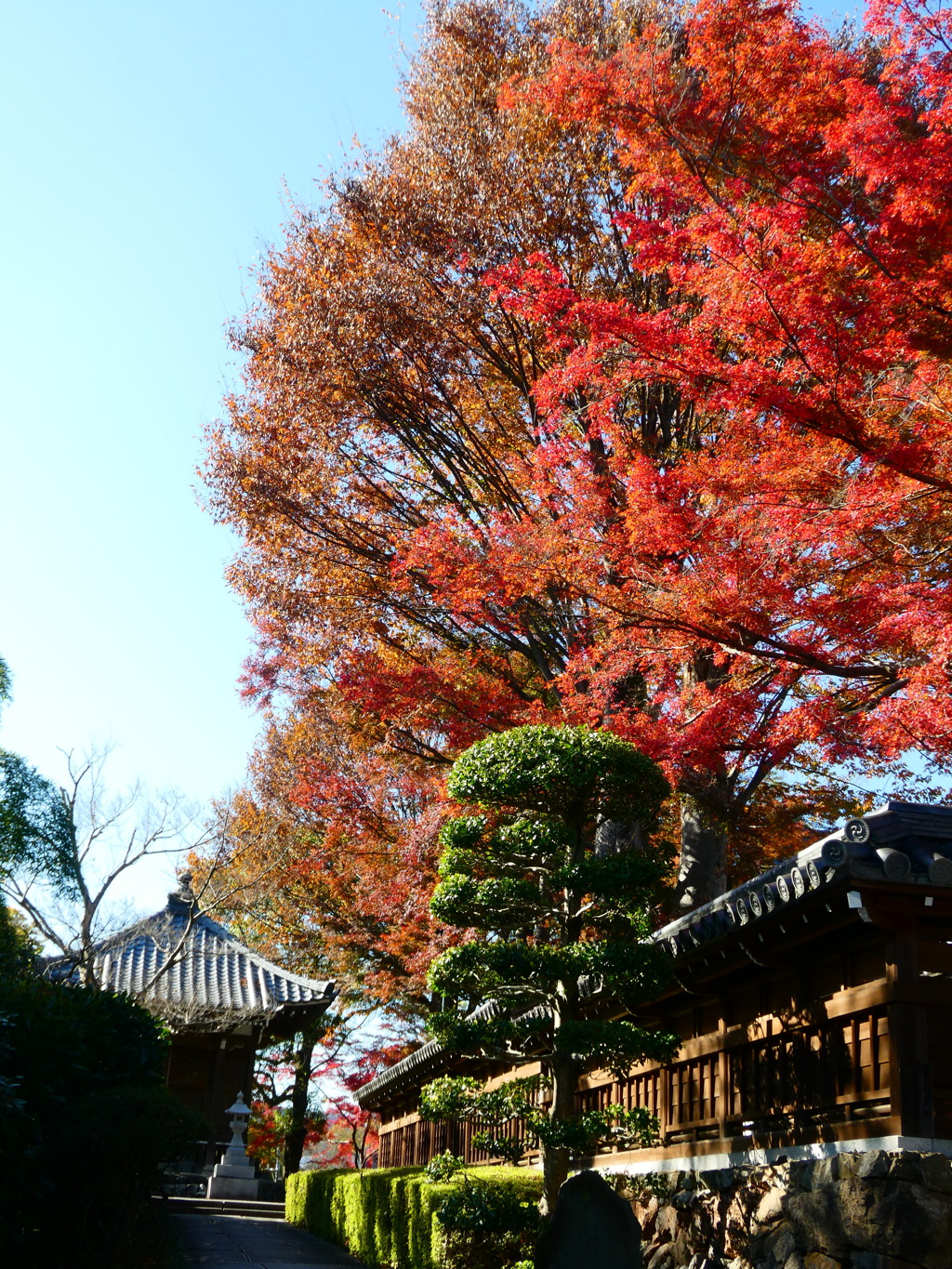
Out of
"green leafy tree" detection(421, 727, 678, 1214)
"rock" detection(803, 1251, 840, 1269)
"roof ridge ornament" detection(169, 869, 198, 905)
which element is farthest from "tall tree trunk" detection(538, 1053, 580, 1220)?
"roof ridge ornament" detection(169, 869, 198, 905)

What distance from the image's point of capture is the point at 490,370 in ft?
47.6

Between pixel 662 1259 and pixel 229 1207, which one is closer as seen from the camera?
pixel 662 1259

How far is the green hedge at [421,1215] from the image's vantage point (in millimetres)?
8156

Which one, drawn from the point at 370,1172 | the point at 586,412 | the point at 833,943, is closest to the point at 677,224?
the point at 586,412

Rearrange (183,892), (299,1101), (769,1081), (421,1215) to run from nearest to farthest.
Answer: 1. (769,1081)
2. (421,1215)
3. (183,892)
4. (299,1101)

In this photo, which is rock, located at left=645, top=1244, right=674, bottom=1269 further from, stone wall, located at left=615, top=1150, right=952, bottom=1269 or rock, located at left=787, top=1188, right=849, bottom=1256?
rock, located at left=787, top=1188, right=849, bottom=1256

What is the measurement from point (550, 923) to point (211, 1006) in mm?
13013

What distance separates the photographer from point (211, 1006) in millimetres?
19906

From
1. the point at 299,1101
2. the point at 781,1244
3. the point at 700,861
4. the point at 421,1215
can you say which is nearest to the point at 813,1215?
the point at 781,1244

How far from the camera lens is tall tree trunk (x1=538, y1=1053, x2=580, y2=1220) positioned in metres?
8.21

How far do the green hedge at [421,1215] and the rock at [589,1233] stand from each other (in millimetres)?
2040

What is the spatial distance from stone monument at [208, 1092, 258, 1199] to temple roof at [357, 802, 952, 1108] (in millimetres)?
15651

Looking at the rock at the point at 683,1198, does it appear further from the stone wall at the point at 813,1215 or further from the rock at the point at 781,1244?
the rock at the point at 781,1244

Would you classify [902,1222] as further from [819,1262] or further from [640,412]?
[640,412]
